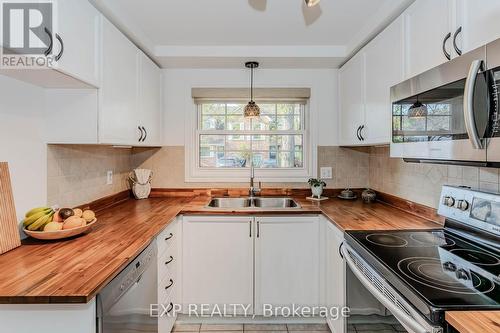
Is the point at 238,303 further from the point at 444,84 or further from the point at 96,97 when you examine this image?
the point at 444,84

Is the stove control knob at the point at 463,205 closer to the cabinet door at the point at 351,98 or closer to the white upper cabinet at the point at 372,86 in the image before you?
the white upper cabinet at the point at 372,86

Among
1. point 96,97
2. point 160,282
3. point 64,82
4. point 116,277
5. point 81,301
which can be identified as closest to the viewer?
point 81,301

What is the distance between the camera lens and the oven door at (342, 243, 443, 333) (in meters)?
0.92

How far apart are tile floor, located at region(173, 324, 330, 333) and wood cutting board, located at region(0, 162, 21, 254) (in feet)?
4.47

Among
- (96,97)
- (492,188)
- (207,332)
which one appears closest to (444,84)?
(492,188)

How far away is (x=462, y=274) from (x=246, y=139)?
2187 mm

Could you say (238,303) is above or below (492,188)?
below

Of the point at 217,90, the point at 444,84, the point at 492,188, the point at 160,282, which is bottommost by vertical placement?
the point at 160,282

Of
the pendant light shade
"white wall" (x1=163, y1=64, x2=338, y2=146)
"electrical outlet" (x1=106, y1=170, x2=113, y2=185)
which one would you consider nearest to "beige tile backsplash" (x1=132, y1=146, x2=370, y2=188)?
"white wall" (x1=163, y1=64, x2=338, y2=146)

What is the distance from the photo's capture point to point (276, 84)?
2816 millimetres

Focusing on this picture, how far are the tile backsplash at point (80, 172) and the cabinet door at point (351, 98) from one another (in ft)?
6.69

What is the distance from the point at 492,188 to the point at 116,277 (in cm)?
179

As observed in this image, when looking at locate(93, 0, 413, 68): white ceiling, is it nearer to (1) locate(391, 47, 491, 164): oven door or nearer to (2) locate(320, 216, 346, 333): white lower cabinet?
(1) locate(391, 47, 491, 164): oven door

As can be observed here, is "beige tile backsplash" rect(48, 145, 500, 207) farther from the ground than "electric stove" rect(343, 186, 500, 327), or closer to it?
farther from the ground
